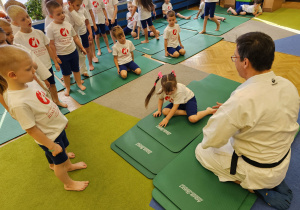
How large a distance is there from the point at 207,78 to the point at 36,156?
276cm

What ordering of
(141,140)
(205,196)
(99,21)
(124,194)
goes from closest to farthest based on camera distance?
(205,196) → (124,194) → (141,140) → (99,21)

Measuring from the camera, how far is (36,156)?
7.77 ft

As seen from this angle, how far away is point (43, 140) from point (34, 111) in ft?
0.74

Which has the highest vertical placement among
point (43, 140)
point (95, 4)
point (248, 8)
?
point (95, 4)

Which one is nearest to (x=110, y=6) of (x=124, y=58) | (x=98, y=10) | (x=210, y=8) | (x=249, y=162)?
(x=98, y=10)

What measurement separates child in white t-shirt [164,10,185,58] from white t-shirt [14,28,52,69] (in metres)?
→ 2.52

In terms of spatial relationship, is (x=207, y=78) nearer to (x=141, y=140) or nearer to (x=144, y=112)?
(x=144, y=112)

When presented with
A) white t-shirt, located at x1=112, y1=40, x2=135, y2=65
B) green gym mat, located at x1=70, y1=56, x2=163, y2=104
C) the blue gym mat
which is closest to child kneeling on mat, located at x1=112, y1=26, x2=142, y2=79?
white t-shirt, located at x1=112, y1=40, x2=135, y2=65

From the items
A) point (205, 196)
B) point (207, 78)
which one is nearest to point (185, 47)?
point (207, 78)

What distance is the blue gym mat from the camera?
3.93 meters

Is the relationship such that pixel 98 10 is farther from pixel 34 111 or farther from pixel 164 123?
pixel 34 111

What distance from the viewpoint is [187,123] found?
8.17ft

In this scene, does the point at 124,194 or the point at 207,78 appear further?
the point at 207,78

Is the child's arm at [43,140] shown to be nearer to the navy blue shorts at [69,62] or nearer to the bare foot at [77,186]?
the bare foot at [77,186]
